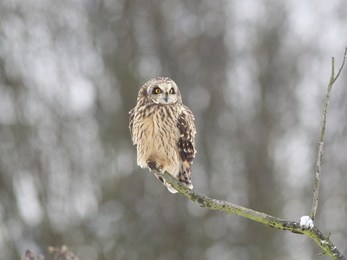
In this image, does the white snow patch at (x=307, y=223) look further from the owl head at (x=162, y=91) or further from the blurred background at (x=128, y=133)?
the blurred background at (x=128, y=133)

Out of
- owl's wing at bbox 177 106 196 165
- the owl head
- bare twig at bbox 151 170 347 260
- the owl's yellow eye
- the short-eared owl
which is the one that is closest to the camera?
bare twig at bbox 151 170 347 260

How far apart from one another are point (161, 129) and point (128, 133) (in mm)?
8659

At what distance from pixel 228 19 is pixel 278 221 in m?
11.3

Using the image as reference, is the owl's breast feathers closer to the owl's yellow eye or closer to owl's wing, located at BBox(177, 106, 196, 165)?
owl's wing, located at BBox(177, 106, 196, 165)

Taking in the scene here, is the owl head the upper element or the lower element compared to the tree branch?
upper

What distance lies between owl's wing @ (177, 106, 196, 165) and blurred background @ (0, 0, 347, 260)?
798cm

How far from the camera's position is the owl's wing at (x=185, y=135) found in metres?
4.00

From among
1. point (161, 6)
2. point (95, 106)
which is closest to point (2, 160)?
point (95, 106)

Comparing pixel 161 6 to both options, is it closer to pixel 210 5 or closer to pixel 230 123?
pixel 210 5

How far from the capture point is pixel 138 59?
12977 mm

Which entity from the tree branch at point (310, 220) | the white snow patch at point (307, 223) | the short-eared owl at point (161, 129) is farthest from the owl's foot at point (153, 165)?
the white snow patch at point (307, 223)

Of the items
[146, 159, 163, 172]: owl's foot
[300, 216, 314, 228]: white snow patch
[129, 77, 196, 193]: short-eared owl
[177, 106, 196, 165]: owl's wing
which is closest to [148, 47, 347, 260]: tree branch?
[300, 216, 314, 228]: white snow patch

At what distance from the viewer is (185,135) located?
405cm

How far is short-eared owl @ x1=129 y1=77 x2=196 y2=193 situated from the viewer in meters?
3.86
